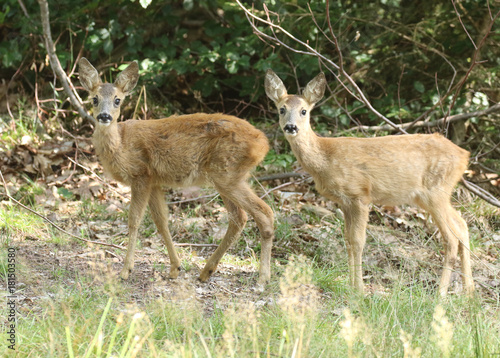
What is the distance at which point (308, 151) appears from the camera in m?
5.44

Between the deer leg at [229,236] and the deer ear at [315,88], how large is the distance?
47.2 inches

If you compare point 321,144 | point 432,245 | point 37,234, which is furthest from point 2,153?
point 432,245

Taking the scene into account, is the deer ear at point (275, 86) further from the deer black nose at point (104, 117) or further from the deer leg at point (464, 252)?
the deer leg at point (464, 252)

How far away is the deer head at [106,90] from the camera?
545 centimetres

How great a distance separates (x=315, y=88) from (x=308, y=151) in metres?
0.63

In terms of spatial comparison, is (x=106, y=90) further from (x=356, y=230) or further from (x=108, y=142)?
(x=356, y=230)

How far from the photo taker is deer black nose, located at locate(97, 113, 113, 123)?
17.6 feet

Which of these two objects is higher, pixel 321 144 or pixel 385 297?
pixel 321 144

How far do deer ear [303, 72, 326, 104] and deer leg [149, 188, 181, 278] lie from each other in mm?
1613

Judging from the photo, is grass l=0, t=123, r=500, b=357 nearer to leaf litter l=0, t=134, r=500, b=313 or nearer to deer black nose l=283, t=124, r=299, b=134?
leaf litter l=0, t=134, r=500, b=313

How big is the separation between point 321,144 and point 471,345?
7.84 ft

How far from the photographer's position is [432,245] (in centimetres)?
647

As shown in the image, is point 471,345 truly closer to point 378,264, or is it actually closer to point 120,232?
point 378,264

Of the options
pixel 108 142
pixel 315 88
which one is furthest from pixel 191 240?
pixel 315 88
